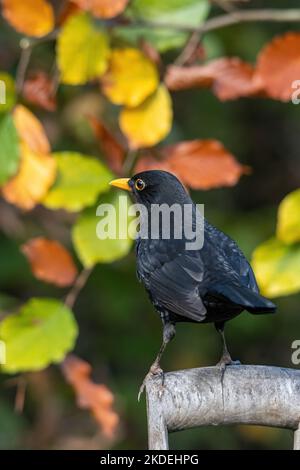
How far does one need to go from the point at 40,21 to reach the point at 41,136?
23.2 inches

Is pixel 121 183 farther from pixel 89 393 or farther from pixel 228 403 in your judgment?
pixel 228 403

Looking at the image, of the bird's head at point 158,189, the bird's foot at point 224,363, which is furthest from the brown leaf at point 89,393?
the bird's foot at point 224,363

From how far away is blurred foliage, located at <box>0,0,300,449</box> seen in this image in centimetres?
459

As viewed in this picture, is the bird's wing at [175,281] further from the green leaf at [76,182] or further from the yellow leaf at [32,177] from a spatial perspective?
the yellow leaf at [32,177]

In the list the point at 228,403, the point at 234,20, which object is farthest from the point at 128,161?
the point at 228,403

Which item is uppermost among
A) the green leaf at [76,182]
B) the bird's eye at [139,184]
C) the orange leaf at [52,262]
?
the green leaf at [76,182]

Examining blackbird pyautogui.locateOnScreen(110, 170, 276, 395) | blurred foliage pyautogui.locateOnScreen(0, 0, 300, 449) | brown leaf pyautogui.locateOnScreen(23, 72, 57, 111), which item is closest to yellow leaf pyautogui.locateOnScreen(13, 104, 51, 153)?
blurred foliage pyautogui.locateOnScreen(0, 0, 300, 449)

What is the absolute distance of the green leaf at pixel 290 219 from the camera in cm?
442

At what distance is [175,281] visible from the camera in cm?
362

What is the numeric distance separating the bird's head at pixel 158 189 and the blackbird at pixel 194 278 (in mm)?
30

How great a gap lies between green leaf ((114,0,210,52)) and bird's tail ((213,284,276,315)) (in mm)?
1900

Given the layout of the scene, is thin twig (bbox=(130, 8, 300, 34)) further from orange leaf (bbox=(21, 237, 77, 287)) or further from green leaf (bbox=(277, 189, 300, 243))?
orange leaf (bbox=(21, 237, 77, 287))

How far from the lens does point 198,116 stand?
28.3 feet

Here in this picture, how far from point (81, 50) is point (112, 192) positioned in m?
0.73
